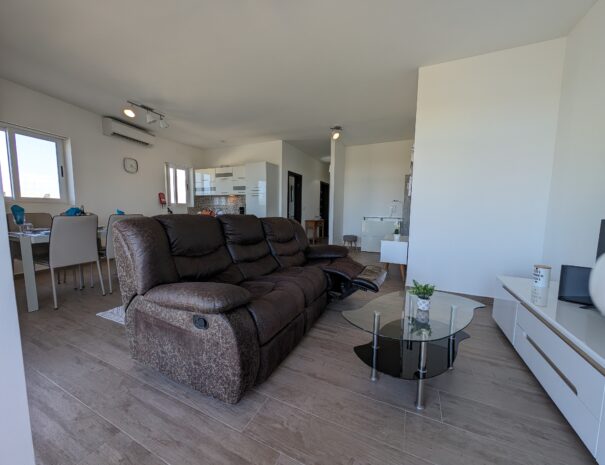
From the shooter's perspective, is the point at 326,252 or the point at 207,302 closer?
the point at 207,302

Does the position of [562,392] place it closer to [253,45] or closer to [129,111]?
[253,45]

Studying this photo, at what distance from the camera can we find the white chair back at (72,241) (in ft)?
8.09

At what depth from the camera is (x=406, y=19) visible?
7.06 ft

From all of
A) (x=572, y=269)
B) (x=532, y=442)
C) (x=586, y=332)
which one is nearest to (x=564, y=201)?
(x=572, y=269)

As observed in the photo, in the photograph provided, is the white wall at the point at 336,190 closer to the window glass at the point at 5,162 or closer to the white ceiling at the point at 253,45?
the white ceiling at the point at 253,45

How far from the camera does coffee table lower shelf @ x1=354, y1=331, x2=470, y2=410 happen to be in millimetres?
1348

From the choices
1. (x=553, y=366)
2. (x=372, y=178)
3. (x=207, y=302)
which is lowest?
(x=553, y=366)

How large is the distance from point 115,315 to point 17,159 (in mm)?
3032

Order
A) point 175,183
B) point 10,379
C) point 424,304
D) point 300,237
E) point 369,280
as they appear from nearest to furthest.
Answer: point 10,379 → point 424,304 → point 369,280 → point 300,237 → point 175,183

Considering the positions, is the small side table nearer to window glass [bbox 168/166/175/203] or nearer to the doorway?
the doorway

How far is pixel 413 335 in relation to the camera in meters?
1.37

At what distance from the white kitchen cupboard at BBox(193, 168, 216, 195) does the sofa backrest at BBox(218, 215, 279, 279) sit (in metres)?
4.29

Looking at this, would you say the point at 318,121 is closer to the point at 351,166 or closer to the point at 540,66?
the point at 351,166

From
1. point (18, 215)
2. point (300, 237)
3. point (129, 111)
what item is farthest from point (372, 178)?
point (18, 215)
